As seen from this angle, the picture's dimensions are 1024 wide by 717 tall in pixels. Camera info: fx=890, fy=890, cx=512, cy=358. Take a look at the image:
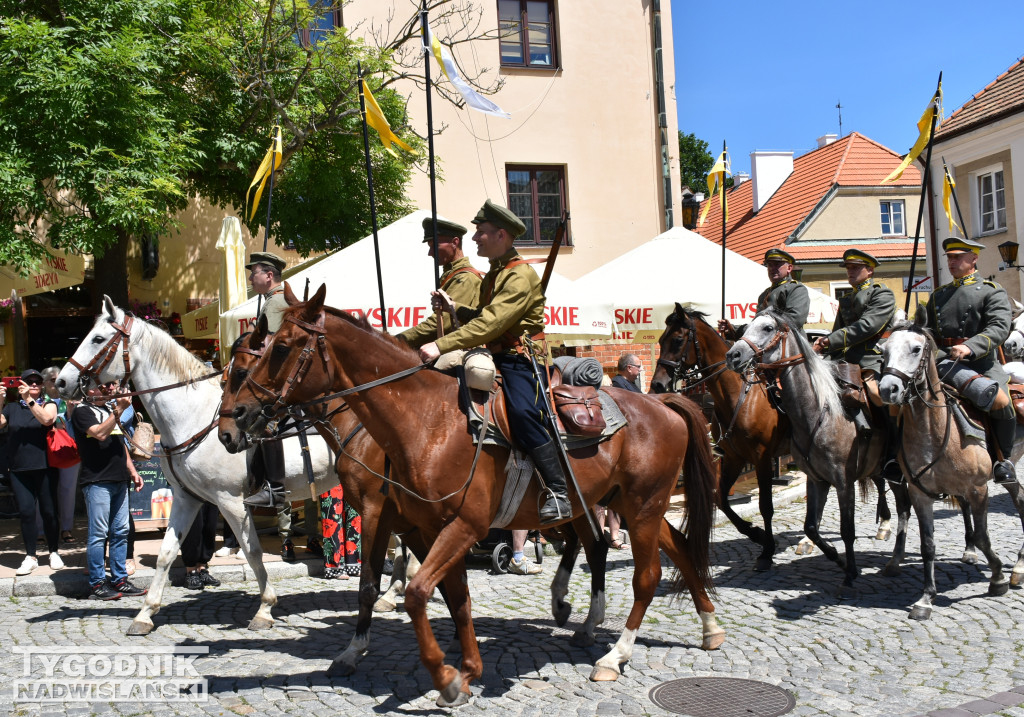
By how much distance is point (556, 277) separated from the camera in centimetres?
1040

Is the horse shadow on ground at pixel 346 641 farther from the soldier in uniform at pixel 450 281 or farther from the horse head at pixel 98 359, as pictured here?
the soldier in uniform at pixel 450 281

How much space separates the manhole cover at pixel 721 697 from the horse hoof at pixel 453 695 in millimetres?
1091

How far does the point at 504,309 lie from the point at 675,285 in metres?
6.51

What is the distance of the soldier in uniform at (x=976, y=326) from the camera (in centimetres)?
687

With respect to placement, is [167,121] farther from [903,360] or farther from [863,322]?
[903,360]

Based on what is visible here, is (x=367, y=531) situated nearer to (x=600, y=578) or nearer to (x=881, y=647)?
(x=600, y=578)

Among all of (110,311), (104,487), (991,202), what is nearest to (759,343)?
(110,311)

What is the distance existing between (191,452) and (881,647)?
5206 mm

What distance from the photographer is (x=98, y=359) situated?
703 cm

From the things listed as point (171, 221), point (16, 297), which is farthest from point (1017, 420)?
point (16, 297)

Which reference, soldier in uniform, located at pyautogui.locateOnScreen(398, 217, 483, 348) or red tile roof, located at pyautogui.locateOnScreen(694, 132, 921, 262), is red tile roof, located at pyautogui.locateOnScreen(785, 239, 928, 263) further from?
soldier in uniform, located at pyautogui.locateOnScreen(398, 217, 483, 348)

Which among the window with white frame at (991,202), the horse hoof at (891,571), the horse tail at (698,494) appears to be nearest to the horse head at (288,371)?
the horse tail at (698,494)

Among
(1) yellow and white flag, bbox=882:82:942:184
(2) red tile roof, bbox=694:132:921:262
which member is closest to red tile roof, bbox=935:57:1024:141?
(2) red tile roof, bbox=694:132:921:262

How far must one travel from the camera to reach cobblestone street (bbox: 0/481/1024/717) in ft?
16.5
